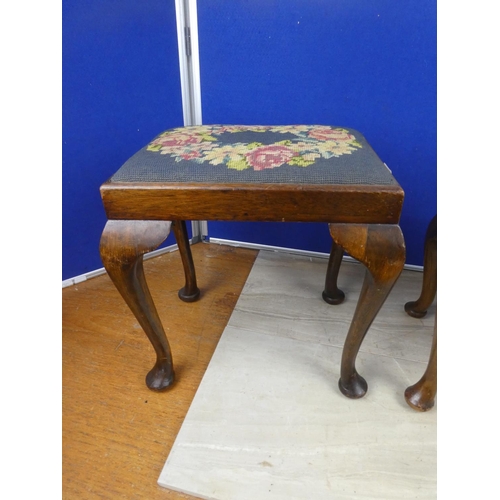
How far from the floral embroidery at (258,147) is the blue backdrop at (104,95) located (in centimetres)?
31

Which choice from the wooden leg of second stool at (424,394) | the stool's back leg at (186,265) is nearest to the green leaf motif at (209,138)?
the stool's back leg at (186,265)

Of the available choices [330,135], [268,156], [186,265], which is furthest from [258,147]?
[186,265]

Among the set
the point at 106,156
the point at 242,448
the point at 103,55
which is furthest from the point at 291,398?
the point at 103,55

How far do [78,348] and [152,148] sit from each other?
49 centimetres

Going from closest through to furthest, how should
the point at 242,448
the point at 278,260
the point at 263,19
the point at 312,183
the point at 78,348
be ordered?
the point at 312,183, the point at 242,448, the point at 78,348, the point at 263,19, the point at 278,260

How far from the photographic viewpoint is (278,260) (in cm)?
117

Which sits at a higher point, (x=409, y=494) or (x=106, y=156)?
(x=106, y=156)

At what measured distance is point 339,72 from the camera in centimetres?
94

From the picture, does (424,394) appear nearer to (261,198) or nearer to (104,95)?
(261,198)

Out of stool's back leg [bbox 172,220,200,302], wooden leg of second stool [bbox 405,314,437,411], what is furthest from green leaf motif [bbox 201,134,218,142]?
wooden leg of second stool [bbox 405,314,437,411]

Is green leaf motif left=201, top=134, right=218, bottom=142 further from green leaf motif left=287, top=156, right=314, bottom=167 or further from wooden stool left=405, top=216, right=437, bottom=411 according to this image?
wooden stool left=405, top=216, right=437, bottom=411

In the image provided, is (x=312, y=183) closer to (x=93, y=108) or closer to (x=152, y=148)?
(x=152, y=148)

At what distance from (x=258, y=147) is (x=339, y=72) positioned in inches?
18.7

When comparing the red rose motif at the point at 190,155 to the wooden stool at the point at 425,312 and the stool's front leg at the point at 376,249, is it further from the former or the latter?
the wooden stool at the point at 425,312
